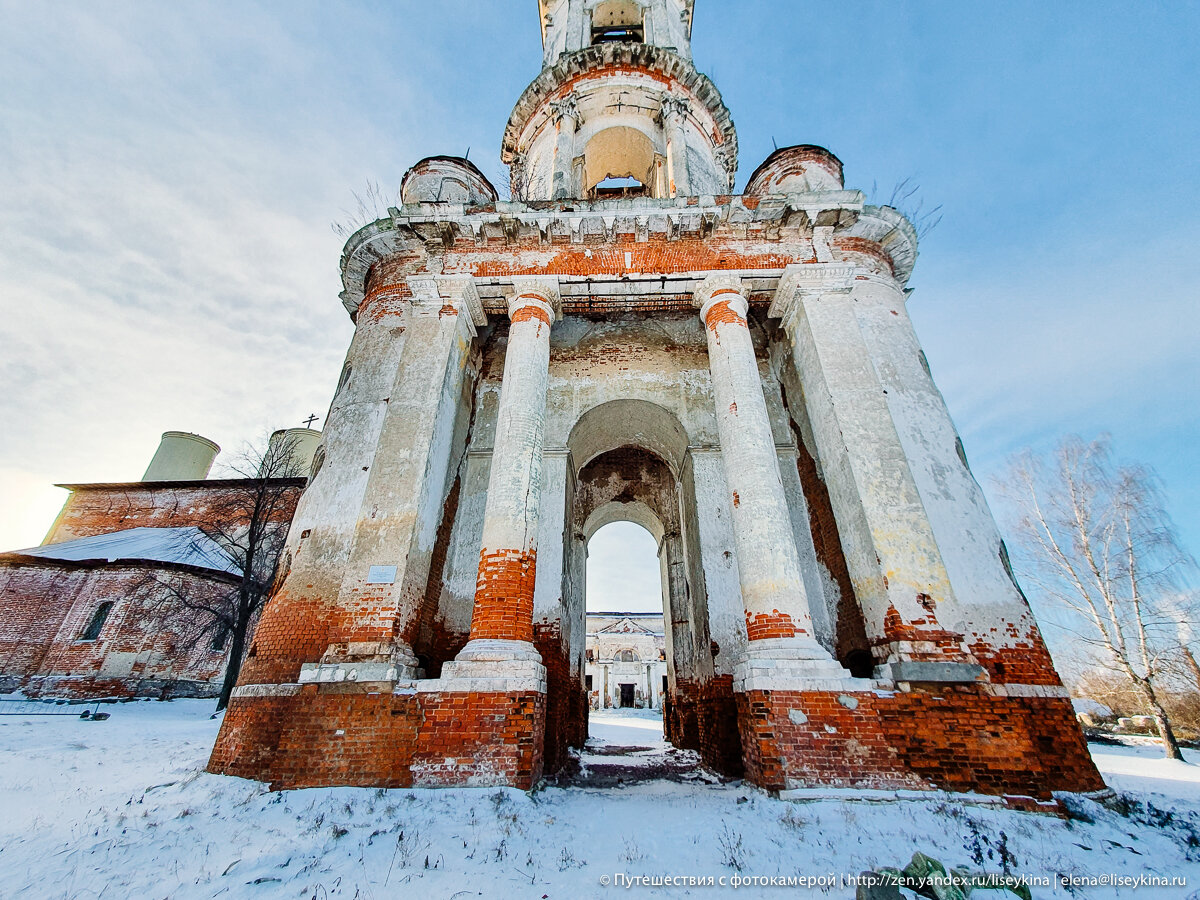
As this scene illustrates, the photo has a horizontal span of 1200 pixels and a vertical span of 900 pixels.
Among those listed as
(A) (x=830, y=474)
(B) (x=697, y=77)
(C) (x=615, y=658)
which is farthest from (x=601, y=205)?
(C) (x=615, y=658)

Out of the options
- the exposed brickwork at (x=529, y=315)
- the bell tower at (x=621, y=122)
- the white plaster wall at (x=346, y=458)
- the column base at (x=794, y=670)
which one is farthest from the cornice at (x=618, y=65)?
the column base at (x=794, y=670)

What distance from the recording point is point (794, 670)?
597 cm

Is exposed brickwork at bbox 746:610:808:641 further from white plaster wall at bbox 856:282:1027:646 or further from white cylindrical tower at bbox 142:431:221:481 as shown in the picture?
white cylindrical tower at bbox 142:431:221:481

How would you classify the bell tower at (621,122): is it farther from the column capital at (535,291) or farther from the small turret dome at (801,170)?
the column capital at (535,291)

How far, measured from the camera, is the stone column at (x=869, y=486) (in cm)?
635

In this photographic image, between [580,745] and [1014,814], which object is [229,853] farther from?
[580,745]

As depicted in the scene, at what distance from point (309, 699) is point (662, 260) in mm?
8729

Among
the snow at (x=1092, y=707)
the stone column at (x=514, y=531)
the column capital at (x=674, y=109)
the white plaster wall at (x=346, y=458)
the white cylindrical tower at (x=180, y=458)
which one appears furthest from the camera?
the white cylindrical tower at (x=180, y=458)

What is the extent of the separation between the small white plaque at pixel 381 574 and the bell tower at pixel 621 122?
1012 cm

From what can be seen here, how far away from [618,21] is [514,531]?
19.4 meters

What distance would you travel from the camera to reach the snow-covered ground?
3.50 metres

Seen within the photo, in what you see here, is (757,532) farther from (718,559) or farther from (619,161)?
(619,161)

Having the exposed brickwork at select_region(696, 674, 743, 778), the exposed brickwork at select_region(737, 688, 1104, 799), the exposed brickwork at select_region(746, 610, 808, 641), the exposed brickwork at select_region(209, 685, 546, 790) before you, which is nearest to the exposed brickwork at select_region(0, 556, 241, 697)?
the exposed brickwork at select_region(209, 685, 546, 790)

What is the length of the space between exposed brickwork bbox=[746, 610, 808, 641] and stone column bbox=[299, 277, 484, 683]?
4520mm
